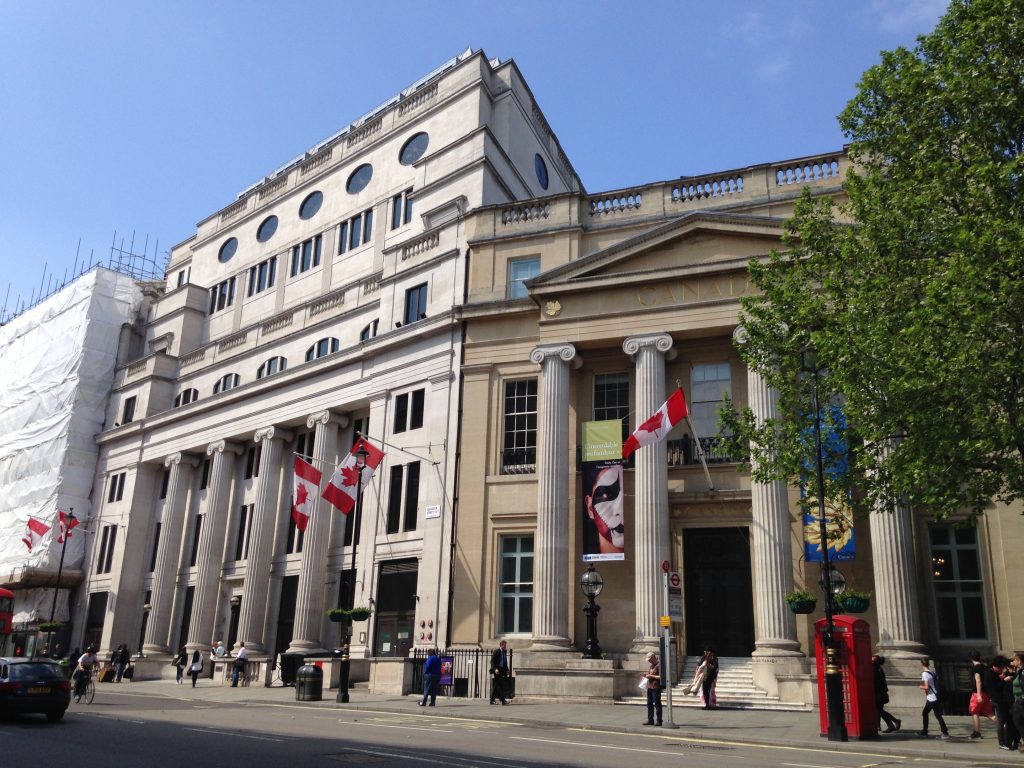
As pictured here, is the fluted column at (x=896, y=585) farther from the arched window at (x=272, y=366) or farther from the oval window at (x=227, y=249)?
the oval window at (x=227, y=249)

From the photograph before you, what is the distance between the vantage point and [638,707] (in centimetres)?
2388

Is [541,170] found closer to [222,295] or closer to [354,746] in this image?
[222,295]

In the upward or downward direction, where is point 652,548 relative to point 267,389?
downward

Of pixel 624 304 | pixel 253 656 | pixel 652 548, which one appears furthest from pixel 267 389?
pixel 652 548

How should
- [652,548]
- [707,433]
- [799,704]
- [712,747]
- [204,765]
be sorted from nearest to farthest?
[204,765]
[712,747]
[799,704]
[652,548]
[707,433]

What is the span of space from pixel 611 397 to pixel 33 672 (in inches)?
770

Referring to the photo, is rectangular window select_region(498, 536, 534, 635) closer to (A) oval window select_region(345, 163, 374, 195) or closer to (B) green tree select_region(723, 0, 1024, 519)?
(B) green tree select_region(723, 0, 1024, 519)

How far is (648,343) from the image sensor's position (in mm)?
29672

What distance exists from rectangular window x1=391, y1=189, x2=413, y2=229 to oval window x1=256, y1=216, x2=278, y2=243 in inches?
431

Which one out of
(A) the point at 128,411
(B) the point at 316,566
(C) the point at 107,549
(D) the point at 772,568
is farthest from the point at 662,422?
(A) the point at 128,411

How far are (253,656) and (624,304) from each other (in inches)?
886

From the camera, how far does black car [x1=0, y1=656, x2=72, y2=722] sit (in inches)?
733

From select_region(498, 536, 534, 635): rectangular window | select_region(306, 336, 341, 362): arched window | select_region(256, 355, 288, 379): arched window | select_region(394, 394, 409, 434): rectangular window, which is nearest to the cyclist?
select_region(498, 536, 534, 635): rectangular window

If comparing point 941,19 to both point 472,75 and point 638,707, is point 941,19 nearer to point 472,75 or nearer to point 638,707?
point 638,707
